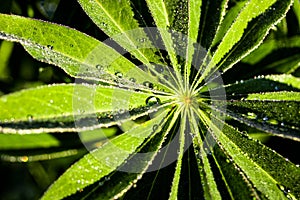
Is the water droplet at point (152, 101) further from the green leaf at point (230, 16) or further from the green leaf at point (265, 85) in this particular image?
the green leaf at point (230, 16)

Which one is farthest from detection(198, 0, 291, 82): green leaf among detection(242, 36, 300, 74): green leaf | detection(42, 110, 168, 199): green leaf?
detection(42, 110, 168, 199): green leaf

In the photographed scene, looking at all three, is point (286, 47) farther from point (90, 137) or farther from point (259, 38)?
point (90, 137)

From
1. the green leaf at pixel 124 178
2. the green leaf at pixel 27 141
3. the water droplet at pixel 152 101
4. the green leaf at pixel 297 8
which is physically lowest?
the green leaf at pixel 124 178

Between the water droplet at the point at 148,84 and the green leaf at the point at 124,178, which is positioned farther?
the water droplet at the point at 148,84

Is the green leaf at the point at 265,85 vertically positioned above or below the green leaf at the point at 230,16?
below

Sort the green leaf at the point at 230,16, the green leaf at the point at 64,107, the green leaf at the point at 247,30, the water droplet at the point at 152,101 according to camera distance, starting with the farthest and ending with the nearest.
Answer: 1. the green leaf at the point at 230,16
2. the green leaf at the point at 247,30
3. the water droplet at the point at 152,101
4. the green leaf at the point at 64,107

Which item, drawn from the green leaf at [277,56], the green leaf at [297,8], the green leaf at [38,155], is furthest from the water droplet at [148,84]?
the green leaf at [297,8]
